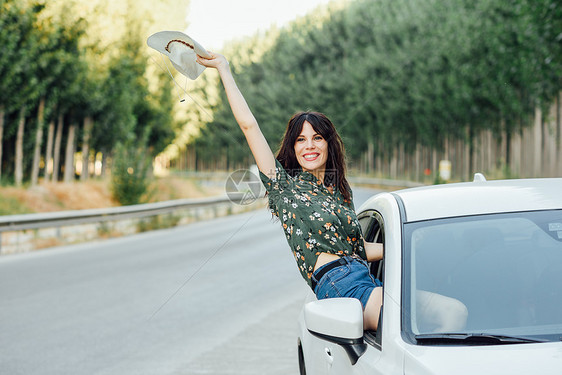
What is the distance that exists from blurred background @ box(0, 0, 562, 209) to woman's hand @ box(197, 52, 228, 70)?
0.47 meters

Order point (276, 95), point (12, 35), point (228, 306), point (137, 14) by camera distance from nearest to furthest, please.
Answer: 1. point (228, 306)
2. point (12, 35)
3. point (137, 14)
4. point (276, 95)

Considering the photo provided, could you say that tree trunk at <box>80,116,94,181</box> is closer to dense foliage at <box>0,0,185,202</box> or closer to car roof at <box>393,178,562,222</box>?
dense foliage at <box>0,0,185,202</box>

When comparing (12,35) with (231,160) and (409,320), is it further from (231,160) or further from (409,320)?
(231,160)

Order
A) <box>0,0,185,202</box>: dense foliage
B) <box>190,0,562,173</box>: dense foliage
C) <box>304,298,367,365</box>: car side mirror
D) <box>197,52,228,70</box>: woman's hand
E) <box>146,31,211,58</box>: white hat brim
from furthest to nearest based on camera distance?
<box>190,0,562,173</box>: dense foliage
<box>0,0,185,202</box>: dense foliage
<box>197,52,228,70</box>: woman's hand
<box>146,31,211,58</box>: white hat brim
<box>304,298,367,365</box>: car side mirror

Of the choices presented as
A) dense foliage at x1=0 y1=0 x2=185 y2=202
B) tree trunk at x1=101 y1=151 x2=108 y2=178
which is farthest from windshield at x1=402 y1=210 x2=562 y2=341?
tree trunk at x1=101 y1=151 x2=108 y2=178

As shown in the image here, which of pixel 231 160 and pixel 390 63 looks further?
pixel 231 160

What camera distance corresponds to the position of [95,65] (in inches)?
1227

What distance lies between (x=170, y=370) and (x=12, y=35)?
19.9 meters

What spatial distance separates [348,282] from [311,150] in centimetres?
103

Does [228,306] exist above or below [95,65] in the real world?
below

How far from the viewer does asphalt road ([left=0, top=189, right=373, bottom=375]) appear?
6.66 m

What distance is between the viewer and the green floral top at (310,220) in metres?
3.63

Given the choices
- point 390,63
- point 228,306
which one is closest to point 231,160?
point 390,63

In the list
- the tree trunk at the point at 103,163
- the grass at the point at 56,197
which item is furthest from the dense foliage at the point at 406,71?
the tree trunk at the point at 103,163
